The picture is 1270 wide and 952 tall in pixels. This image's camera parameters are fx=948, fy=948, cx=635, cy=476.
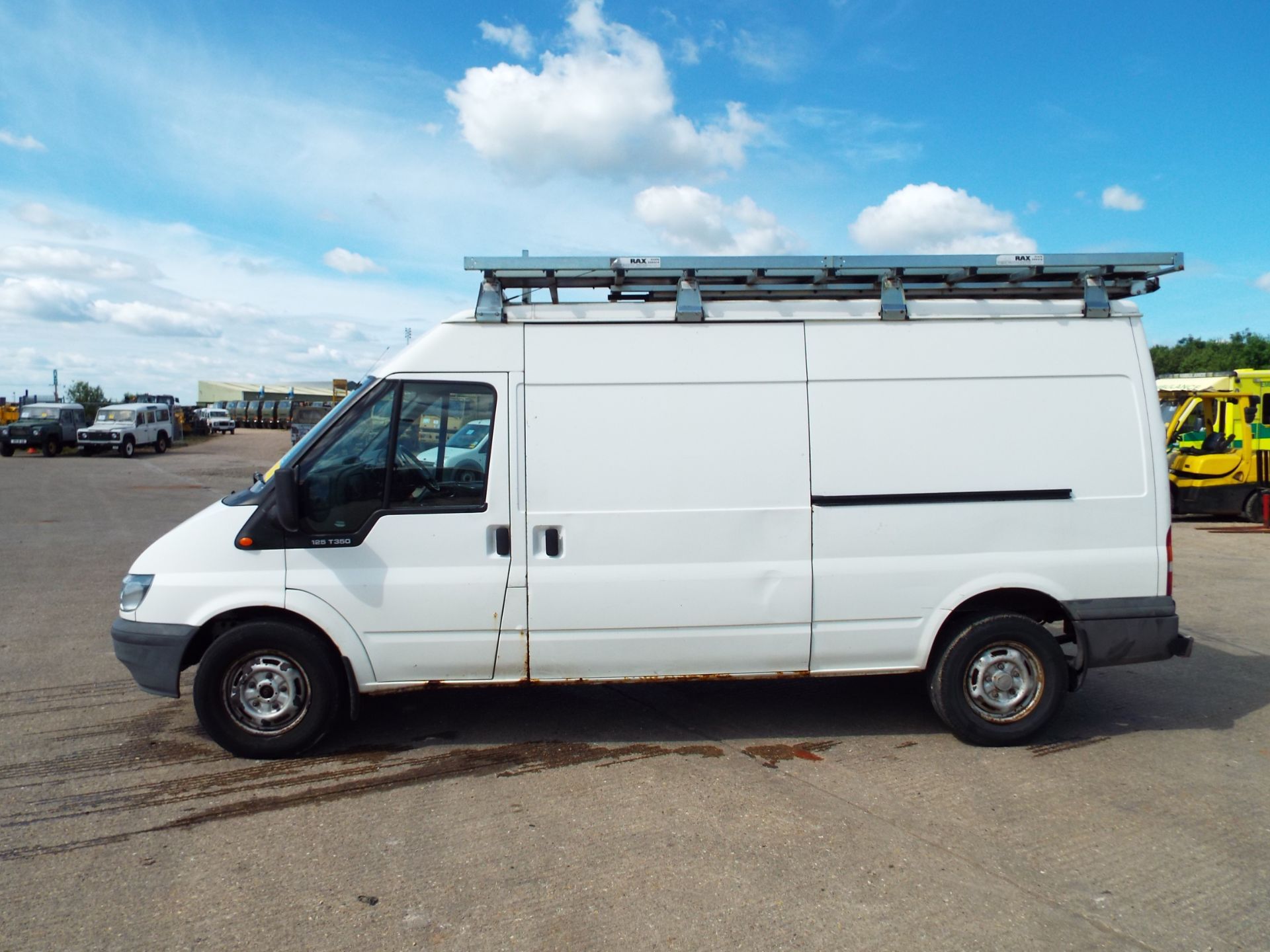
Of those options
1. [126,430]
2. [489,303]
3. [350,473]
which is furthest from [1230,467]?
[126,430]

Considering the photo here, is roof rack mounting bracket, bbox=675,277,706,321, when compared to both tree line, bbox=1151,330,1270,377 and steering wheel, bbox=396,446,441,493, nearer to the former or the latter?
steering wheel, bbox=396,446,441,493

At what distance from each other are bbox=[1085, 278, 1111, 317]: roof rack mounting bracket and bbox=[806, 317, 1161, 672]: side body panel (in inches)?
3.9

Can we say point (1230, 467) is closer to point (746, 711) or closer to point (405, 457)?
point (746, 711)

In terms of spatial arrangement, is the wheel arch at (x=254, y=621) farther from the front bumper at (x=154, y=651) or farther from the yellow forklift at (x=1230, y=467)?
the yellow forklift at (x=1230, y=467)

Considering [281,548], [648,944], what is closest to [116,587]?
[281,548]

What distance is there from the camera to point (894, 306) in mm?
5238

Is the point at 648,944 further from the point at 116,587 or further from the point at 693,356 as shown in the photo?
the point at 116,587

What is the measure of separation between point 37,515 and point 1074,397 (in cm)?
1751

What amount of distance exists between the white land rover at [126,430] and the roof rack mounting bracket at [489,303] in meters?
39.3

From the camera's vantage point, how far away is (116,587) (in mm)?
10141

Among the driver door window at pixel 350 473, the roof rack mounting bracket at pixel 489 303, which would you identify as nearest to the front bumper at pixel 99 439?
the driver door window at pixel 350 473

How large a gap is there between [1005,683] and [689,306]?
2.73 metres

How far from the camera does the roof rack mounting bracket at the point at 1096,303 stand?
17.5 ft

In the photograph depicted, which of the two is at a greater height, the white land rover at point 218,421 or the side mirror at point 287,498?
the white land rover at point 218,421
